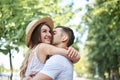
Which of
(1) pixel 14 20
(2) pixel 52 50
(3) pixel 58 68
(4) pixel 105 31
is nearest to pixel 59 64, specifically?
(3) pixel 58 68

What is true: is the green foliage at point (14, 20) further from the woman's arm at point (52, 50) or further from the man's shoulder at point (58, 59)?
the man's shoulder at point (58, 59)

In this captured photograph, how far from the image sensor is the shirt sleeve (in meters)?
3.60

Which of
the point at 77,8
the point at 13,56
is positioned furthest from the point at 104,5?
the point at 13,56

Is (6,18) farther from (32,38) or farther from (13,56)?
(32,38)

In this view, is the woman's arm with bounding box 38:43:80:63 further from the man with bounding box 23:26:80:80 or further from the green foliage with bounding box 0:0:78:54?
the green foliage with bounding box 0:0:78:54

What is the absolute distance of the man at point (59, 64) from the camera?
3598 millimetres

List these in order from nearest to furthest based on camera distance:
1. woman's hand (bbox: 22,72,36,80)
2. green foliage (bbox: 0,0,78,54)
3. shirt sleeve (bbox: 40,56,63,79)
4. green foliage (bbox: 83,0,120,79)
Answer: shirt sleeve (bbox: 40,56,63,79) < woman's hand (bbox: 22,72,36,80) < green foliage (bbox: 0,0,78,54) < green foliage (bbox: 83,0,120,79)

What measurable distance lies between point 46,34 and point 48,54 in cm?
21

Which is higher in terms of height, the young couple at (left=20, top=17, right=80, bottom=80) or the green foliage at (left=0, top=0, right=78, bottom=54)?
the green foliage at (left=0, top=0, right=78, bottom=54)

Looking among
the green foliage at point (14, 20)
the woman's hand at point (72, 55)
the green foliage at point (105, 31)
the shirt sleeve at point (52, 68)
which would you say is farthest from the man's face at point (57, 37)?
the green foliage at point (105, 31)

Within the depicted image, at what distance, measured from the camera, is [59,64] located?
3.63 metres

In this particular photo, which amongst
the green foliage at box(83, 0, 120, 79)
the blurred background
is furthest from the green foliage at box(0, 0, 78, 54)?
the green foliage at box(83, 0, 120, 79)

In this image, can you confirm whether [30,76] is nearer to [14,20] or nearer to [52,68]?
[52,68]

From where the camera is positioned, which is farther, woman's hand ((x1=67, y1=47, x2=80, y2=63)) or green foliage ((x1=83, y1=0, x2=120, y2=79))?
green foliage ((x1=83, y1=0, x2=120, y2=79))
